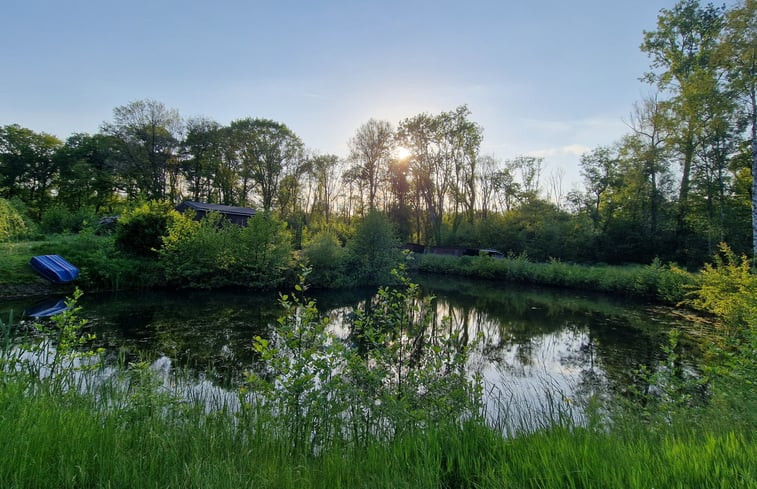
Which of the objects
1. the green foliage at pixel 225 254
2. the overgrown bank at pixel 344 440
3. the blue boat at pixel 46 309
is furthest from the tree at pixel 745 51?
the blue boat at pixel 46 309

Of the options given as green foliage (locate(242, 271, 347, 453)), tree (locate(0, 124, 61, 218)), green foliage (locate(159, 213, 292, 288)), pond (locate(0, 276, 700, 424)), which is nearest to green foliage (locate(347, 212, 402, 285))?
pond (locate(0, 276, 700, 424))

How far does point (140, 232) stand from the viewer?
1766 cm

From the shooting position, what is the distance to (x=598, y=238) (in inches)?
1101

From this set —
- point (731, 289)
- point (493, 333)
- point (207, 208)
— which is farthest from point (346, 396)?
point (207, 208)

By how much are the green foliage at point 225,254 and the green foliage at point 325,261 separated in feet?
4.72

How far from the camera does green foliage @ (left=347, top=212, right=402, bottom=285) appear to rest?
2227 centimetres

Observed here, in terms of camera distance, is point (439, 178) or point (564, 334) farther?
point (439, 178)

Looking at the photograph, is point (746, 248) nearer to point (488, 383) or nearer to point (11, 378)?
point (488, 383)

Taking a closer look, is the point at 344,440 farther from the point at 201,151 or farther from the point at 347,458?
the point at 201,151

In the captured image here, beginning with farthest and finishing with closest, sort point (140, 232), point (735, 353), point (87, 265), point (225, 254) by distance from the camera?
1. point (225, 254)
2. point (140, 232)
3. point (87, 265)
4. point (735, 353)

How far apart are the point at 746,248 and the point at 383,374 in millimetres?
27210

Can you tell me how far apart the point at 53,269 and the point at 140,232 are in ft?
13.9

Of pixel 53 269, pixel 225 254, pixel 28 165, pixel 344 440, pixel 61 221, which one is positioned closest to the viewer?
pixel 344 440

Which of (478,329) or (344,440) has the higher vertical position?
(344,440)
